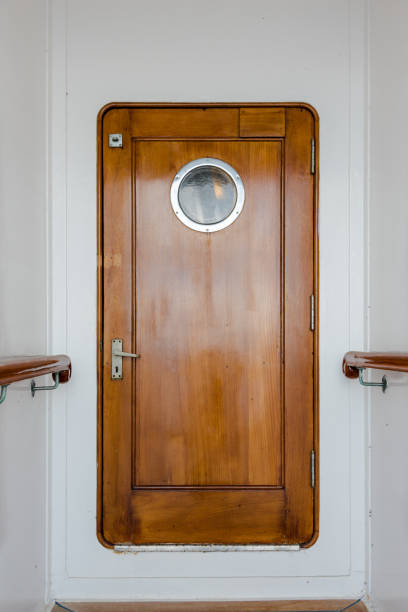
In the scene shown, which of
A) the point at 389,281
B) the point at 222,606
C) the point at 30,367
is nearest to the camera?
the point at 30,367

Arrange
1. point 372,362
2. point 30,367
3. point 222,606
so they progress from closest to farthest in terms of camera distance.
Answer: point 30,367 < point 372,362 < point 222,606

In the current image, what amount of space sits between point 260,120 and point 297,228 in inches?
18.0

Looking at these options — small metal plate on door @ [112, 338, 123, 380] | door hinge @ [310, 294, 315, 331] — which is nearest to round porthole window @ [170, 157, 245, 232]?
door hinge @ [310, 294, 315, 331]

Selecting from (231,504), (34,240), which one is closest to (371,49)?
(34,240)

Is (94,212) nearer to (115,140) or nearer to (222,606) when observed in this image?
(115,140)

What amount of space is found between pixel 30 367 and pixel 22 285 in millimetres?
354

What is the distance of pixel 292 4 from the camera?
1836 millimetres

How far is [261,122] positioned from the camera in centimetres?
182

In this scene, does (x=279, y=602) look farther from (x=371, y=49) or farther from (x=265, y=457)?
(x=371, y=49)

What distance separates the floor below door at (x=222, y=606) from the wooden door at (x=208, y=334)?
233 millimetres

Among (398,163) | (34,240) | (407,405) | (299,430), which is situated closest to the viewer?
(407,405)

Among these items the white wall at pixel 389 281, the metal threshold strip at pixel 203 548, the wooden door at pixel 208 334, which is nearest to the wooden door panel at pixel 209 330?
the wooden door at pixel 208 334

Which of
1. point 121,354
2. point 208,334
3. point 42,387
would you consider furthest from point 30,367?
point 208,334

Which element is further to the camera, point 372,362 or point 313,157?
point 313,157
